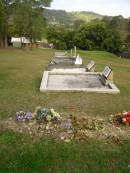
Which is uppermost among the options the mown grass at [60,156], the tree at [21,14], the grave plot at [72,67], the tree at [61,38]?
the tree at [21,14]

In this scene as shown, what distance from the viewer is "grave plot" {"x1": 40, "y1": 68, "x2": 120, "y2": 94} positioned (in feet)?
39.2

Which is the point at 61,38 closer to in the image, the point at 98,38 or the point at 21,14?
the point at 98,38

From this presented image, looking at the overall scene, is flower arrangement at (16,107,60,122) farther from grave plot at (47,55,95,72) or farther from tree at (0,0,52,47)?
tree at (0,0,52,47)

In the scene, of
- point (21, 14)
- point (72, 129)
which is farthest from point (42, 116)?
point (21, 14)

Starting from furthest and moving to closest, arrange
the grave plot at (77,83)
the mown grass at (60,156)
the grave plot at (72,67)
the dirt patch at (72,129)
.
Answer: the grave plot at (72,67)
the grave plot at (77,83)
the dirt patch at (72,129)
the mown grass at (60,156)

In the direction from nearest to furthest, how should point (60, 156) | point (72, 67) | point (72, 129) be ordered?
point (60, 156) < point (72, 129) < point (72, 67)

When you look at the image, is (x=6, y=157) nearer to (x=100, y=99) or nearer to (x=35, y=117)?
(x=35, y=117)

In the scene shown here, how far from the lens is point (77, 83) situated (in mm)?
13516

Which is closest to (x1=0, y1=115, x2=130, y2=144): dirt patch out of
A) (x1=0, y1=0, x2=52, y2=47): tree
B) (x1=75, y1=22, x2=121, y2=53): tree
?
(x1=0, y1=0, x2=52, y2=47): tree

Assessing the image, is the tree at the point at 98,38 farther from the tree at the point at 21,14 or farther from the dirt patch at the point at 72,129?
the dirt patch at the point at 72,129

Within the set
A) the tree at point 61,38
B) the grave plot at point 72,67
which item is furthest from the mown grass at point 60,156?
the tree at point 61,38

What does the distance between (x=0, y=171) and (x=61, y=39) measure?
59.3 meters

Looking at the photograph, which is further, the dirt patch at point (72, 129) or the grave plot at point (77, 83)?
the grave plot at point (77, 83)

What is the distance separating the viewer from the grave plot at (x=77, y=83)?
39.2ft
